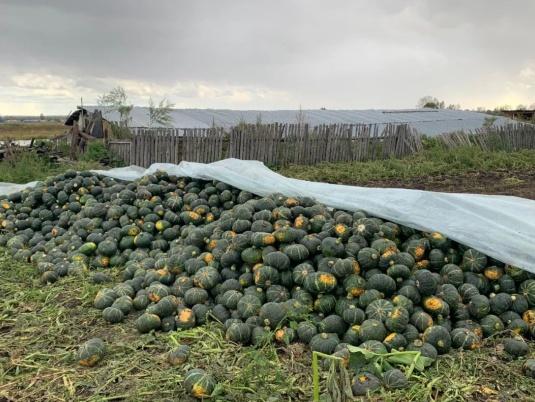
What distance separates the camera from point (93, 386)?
10.9ft

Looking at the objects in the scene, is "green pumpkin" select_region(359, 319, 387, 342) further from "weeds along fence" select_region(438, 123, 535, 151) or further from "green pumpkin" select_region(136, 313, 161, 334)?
"weeds along fence" select_region(438, 123, 535, 151)

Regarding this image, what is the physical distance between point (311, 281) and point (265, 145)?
12684mm

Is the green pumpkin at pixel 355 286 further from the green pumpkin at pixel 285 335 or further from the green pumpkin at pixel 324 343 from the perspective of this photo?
the green pumpkin at pixel 285 335

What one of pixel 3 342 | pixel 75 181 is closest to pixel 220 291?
pixel 3 342

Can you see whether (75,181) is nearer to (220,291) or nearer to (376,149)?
(220,291)

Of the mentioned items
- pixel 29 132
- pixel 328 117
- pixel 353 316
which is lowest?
pixel 29 132

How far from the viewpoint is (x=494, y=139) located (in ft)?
70.7

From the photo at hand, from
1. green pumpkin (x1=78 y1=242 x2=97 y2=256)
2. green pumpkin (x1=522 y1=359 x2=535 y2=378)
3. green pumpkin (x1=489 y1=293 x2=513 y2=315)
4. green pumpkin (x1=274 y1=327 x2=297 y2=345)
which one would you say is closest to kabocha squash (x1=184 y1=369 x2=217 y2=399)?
green pumpkin (x1=274 y1=327 x2=297 y2=345)

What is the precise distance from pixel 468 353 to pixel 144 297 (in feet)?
9.32

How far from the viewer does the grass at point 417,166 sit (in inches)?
585

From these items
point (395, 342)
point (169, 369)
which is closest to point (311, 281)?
point (395, 342)

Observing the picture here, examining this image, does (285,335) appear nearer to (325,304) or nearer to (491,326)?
(325,304)

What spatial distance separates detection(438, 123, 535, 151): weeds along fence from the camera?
21.2m

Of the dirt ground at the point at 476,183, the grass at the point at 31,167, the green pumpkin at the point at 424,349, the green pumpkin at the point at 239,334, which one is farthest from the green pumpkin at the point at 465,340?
the grass at the point at 31,167
